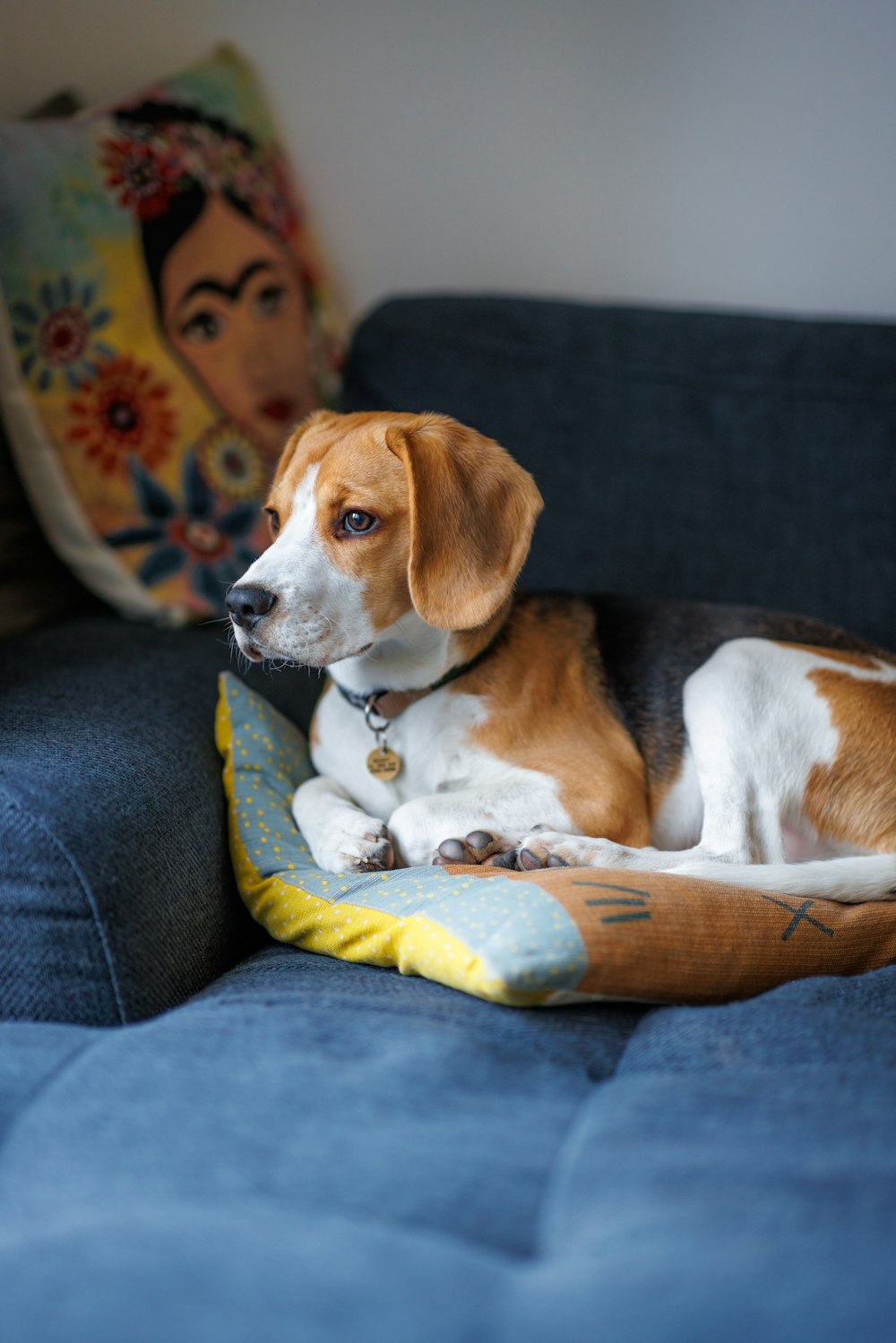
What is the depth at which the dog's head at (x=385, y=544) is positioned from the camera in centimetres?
175

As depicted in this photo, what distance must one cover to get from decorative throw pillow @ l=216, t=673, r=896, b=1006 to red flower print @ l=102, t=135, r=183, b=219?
5.37 ft

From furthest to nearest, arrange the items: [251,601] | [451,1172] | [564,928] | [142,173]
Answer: [142,173] < [251,601] < [564,928] < [451,1172]

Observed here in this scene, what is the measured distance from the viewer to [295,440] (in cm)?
208

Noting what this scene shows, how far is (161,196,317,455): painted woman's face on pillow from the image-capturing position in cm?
265

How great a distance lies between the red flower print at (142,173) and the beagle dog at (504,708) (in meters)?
0.90

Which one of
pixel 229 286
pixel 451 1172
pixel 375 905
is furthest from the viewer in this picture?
pixel 229 286

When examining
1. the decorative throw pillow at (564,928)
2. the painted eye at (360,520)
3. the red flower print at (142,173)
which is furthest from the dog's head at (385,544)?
the red flower print at (142,173)

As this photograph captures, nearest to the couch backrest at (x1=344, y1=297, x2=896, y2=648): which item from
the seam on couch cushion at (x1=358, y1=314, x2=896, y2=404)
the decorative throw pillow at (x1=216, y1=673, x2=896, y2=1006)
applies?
the seam on couch cushion at (x1=358, y1=314, x2=896, y2=404)

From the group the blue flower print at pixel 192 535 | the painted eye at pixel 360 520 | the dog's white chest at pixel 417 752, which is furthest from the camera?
the blue flower print at pixel 192 535

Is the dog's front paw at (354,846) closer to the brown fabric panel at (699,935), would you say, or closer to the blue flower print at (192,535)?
the brown fabric panel at (699,935)

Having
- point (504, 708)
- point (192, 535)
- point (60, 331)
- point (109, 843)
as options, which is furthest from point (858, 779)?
point (60, 331)

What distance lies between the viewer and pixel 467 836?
1814mm

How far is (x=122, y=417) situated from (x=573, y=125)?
4.94 feet

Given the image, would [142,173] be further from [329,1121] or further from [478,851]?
[329,1121]
